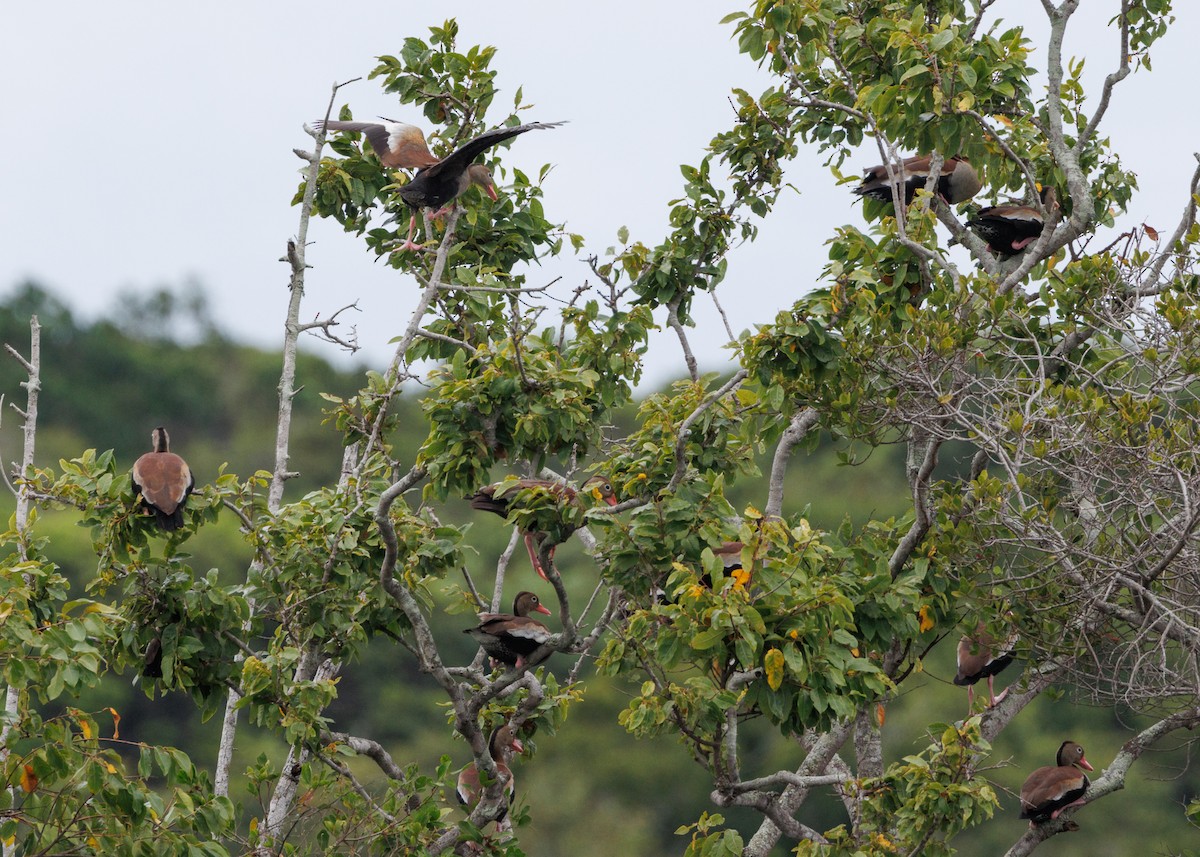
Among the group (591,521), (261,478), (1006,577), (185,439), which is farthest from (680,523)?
(185,439)

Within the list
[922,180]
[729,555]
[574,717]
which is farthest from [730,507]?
[574,717]

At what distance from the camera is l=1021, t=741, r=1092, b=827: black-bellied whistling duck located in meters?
6.59

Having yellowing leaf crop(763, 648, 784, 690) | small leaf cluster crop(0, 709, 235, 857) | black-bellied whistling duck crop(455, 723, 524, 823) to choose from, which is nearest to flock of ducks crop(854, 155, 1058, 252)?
yellowing leaf crop(763, 648, 784, 690)

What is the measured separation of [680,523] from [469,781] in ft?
8.47

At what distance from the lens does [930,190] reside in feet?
21.9

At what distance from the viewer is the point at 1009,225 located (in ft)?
23.5

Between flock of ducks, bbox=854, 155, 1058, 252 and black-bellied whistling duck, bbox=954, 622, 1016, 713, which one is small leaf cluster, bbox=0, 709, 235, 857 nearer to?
black-bellied whistling duck, bbox=954, 622, 1016, 713

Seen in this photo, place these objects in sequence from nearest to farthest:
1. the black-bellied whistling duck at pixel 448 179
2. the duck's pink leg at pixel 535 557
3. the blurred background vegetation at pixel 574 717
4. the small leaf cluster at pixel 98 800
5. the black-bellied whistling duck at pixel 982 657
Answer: the small leaf cluster at pixel 98 800 → the duck's pink leg at pixel 535 557 → the black-bellied whistling duck at pixel 448 179 → the black-bellied whistling duck at pixel 982 657 → the blurred background vegetation at pixel 574 717

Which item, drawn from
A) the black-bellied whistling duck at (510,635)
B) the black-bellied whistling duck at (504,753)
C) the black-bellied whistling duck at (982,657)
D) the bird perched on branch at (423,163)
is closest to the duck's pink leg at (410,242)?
the bird perched on branch at (423,163)

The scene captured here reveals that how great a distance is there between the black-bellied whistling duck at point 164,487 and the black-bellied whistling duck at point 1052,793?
385 centimetres

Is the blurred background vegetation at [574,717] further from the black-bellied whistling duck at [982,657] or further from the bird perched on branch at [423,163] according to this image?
the black-bellied whistling duck at [982,657]

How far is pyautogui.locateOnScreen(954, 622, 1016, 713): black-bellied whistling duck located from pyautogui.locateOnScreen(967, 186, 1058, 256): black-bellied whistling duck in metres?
1.92

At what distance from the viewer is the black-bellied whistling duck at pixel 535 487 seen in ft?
17.7

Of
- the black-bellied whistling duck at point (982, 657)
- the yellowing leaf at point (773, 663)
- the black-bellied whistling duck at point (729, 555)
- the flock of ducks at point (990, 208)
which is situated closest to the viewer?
the yellowing leaf at point (773, 663)
